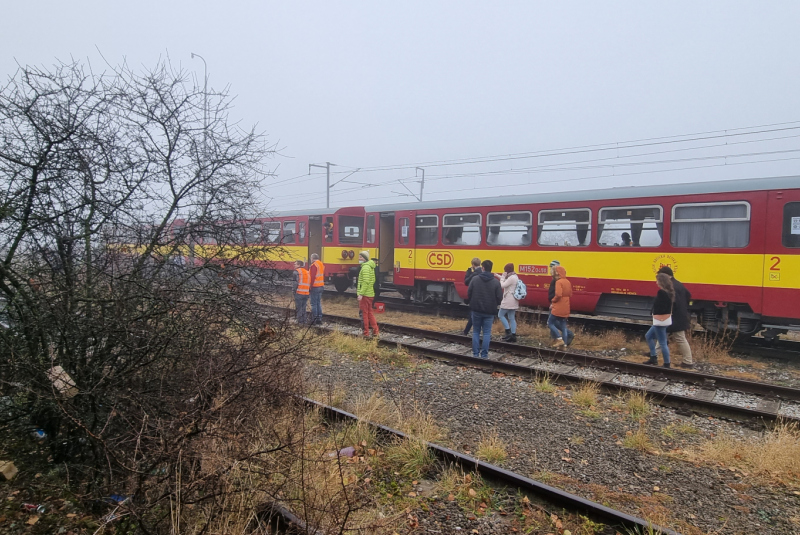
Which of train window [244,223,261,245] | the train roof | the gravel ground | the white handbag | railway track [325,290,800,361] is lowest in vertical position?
the gravel ground

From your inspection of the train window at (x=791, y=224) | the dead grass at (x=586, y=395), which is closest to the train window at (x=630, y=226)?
the train window at (x=791, y=224)

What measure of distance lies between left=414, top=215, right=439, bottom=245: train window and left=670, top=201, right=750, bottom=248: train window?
19.2 feet

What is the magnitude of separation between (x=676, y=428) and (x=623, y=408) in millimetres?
695

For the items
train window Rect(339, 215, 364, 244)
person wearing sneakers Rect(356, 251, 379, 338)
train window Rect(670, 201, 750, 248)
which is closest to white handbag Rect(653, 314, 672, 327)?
train window Rect(670, 201, 750, 248)

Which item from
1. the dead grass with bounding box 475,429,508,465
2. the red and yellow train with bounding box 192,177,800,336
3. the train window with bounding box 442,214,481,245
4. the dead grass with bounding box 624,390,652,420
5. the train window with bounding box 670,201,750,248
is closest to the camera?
the dead grass with bounding box 475,429,508,465

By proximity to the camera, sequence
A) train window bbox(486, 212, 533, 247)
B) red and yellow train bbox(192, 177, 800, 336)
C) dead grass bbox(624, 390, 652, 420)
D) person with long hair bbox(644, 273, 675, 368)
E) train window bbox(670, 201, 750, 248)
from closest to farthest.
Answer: dead grass bbox(624, 390, 652, 420)
person with long hair bbox(644, 273, 675, 368)
red and yellow train bbox(192, 177, 800, 336)
train window bbox(670, 201, 750, 248)
train window bbox(486, 212, 533, 247)

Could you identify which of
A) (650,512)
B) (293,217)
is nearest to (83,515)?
(650,512)

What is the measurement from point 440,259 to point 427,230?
97 centimetres

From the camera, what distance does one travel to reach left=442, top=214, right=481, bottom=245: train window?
12641 millimetres

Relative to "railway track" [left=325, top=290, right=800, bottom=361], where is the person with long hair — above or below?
above

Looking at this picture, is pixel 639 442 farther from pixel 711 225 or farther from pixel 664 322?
pixel 711 225

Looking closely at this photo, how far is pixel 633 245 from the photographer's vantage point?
10.2m

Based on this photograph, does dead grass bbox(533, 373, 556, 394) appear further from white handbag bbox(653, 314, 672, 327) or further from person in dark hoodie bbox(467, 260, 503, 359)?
white handbag bbox(653, 314, 672, 327)

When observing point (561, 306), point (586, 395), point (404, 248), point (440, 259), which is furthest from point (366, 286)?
point (586, 395)
